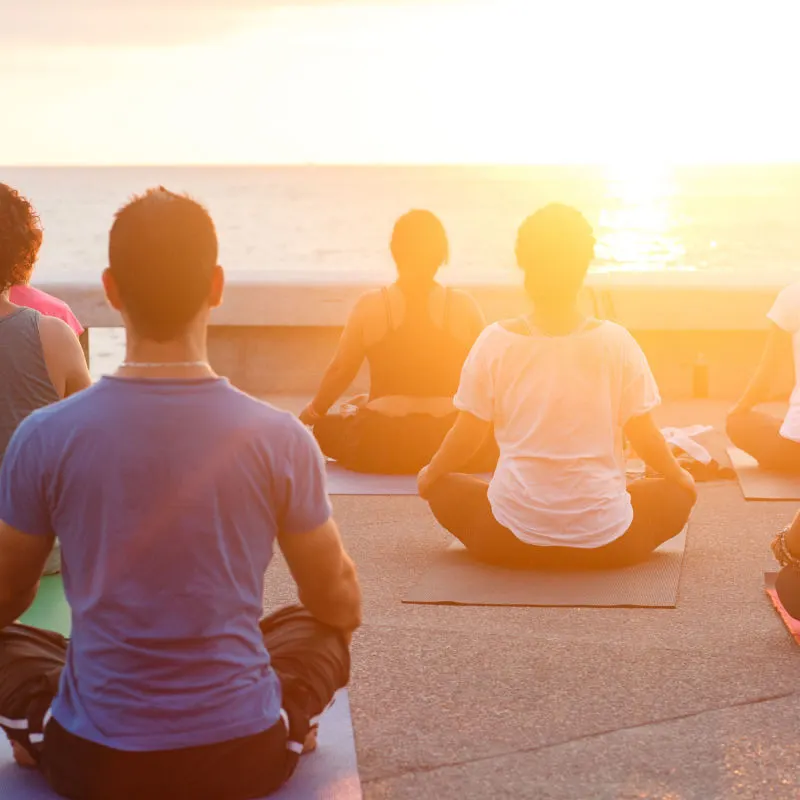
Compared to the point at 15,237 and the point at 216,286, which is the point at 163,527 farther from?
the point at 15,237

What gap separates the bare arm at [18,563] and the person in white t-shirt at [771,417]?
4.26 metres

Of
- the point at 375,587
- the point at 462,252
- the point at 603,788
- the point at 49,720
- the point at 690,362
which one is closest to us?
the point at 49,720

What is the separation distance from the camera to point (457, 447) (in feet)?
17.1

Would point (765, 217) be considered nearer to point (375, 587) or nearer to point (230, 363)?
point (230, 363)

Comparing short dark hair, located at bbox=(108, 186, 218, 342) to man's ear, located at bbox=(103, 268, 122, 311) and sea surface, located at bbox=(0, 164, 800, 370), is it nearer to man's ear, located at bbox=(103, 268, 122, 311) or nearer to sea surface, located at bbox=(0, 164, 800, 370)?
man's ear, located at bbox=(103, 268, 122, 311)

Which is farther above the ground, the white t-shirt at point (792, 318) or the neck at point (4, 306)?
the neck at point (4, 306)

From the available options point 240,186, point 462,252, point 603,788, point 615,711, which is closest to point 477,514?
point 615,711

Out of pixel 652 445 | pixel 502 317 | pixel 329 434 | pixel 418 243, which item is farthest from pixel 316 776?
pixel 502 317

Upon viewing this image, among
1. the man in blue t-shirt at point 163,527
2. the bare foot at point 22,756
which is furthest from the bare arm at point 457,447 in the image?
the man in blue t-shirt at point 163,527

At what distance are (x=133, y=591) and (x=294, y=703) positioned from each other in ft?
1.54

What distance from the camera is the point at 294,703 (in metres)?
3.00

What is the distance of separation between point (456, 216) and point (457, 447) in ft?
230

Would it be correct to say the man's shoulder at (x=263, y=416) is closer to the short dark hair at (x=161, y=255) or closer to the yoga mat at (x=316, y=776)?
the short dark hair at (x=161, y=255)

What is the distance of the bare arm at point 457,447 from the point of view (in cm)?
513
